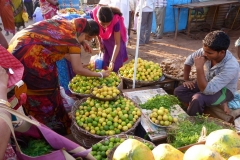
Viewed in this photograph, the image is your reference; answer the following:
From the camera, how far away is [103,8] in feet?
12.4

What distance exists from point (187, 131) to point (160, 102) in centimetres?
77

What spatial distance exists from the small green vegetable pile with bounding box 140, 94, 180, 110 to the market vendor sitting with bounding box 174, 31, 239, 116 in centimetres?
29

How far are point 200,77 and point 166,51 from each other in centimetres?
510

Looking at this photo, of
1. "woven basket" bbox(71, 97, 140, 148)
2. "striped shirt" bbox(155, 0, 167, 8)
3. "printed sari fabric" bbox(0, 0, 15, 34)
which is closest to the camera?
"woven basket" bbox(71, 97, 140, 148)

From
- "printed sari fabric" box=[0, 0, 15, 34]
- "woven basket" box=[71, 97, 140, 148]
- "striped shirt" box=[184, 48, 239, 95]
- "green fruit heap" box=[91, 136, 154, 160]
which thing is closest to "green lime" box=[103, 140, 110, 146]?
"green fruit heap" box=[91, 136, 154, 160]

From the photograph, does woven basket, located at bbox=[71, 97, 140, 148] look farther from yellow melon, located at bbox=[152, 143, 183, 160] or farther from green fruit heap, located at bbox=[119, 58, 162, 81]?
yellow melon, located at bbox=[152, 143, 183, 160]

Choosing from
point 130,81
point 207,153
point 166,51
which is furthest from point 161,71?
point 166,51

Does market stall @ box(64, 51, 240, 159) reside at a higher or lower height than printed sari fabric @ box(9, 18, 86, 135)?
lower

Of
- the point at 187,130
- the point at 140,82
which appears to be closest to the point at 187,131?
the point at 187,130

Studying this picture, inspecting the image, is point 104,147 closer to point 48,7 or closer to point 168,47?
point 48,7

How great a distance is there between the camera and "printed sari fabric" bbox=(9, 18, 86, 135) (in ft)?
7.77

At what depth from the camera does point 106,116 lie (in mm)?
2791

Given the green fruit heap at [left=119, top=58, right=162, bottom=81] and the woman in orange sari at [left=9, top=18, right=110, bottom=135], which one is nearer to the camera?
the woman in orange sari at [left=9, top=18, right=110, bottom=135]

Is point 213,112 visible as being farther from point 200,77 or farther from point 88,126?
point 88,126
